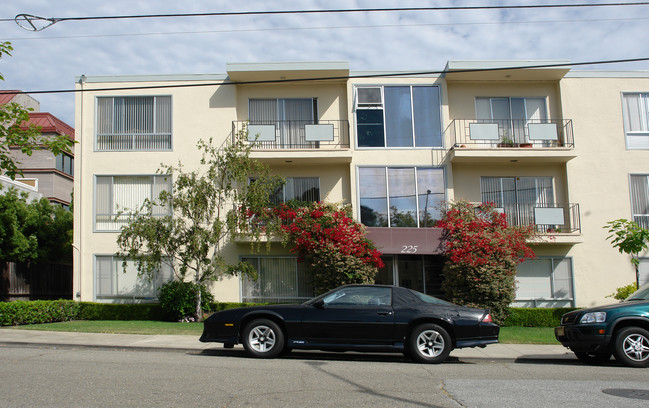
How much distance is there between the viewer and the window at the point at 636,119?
805 inches

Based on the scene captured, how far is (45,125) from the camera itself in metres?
30.8

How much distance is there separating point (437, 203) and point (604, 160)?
6.19 metres

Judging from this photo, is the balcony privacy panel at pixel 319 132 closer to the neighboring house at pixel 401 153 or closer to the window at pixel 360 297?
the neighboring house at pixel 401 153

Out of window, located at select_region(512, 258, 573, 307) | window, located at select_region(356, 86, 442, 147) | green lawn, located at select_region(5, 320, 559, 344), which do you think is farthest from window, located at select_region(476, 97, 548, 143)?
green lawn, located at select_region(5, 320, 559, 344)

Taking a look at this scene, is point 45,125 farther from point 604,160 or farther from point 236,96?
point 604,160

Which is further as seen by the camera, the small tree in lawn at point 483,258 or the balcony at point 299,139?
the balcony at point 299,139

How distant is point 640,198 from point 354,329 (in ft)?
48.9

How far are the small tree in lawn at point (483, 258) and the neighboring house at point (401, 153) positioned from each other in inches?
53.3

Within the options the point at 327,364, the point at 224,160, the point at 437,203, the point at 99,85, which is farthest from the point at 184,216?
the point at 327,364

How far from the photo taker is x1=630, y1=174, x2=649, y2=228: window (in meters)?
20.0

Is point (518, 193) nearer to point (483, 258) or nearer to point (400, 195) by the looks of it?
point (483, 258)

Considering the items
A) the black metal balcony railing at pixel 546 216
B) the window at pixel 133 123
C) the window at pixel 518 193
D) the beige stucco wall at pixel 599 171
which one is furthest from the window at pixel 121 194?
the beige stucco wall at pixel 599 171

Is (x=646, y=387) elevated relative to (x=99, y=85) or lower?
lower

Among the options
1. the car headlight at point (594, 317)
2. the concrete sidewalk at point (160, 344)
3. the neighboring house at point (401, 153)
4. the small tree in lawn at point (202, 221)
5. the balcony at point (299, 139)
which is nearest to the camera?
the car headlight at point (594, 317)
